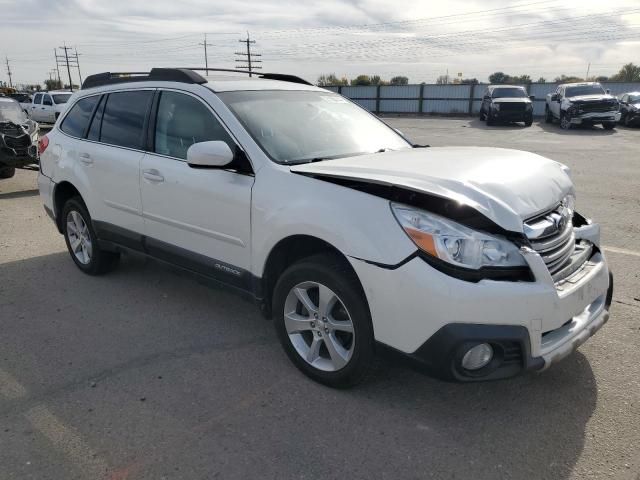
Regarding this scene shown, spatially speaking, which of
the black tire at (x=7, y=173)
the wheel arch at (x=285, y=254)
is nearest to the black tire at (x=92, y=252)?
the wheel arch at (x=285, y=254)

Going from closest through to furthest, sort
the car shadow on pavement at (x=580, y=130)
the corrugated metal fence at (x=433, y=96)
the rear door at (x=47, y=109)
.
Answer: the car shadow on pavement at (x=580, y=130)
the rear door at (x=47, y=109)
the corrugated metal fence at (x=433, y=96)

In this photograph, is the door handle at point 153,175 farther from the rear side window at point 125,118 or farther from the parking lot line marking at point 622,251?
the parking lot line marking at point 622,251

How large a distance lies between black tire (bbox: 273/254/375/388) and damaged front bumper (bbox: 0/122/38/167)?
30.7ft

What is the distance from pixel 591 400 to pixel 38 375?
3334mm

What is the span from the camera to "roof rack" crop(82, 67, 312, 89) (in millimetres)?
3951

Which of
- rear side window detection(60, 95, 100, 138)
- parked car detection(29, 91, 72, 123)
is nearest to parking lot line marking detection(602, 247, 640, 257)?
rear side window detection(60, 95, 100, 138)

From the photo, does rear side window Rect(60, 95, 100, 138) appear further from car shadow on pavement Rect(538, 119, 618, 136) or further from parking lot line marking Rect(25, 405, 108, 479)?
car shadow on pavement Rect(538, 119, 618, 136)

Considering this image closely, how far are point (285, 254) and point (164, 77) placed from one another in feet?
6.14

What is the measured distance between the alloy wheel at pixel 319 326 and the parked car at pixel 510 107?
2310 cm

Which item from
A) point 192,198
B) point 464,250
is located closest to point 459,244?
point 464,250

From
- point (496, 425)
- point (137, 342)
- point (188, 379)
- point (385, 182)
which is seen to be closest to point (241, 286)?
point (188, 379)

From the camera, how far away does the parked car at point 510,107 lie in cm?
2375

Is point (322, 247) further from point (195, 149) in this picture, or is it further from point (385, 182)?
point (195, 149)

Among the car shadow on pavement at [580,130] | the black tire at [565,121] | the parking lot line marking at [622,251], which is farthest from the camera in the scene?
the black tire at [565,121]
